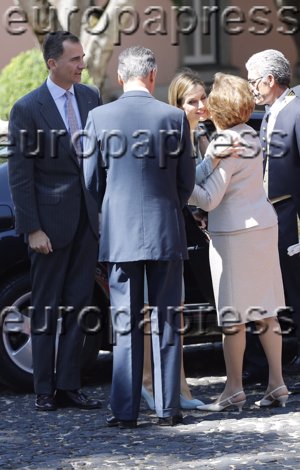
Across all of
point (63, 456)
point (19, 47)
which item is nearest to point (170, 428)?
point (63, 456)

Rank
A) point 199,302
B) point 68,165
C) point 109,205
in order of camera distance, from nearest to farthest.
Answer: point 109,205, point 68,165, point 199,302

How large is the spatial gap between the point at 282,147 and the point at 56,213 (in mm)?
1365

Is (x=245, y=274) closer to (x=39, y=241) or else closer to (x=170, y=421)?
(x=170, y=421)

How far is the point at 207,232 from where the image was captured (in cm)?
718

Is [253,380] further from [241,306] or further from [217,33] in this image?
[217,33]

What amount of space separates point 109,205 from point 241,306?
3.04 feet

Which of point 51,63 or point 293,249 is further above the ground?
point 51,63

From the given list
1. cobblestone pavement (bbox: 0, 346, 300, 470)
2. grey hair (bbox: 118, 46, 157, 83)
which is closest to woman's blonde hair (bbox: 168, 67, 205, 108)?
grey hair (bbox: 118, 46, 157, 83)

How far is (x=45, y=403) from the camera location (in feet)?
22.7

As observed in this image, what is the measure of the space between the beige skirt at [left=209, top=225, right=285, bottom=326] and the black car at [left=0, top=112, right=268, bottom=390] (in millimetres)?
567

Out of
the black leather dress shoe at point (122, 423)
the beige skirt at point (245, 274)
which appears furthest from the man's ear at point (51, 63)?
the black leather dress shoe at point (122, 423)

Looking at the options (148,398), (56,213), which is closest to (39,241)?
(56,213)

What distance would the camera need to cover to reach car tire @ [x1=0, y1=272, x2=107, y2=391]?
7199 mm

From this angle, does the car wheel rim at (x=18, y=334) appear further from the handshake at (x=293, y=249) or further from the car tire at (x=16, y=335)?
the handshake at (x=293, y=249)
